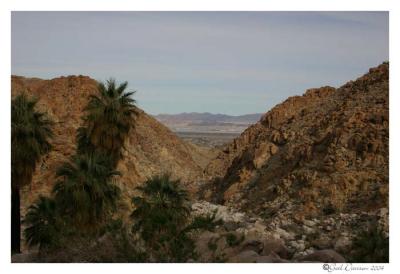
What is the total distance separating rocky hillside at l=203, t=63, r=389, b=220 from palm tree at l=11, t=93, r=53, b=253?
1453cm

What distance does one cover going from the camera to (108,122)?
84.8 ft

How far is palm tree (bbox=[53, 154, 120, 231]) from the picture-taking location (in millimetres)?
19391

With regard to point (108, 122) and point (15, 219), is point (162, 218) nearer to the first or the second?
point (15, 219)

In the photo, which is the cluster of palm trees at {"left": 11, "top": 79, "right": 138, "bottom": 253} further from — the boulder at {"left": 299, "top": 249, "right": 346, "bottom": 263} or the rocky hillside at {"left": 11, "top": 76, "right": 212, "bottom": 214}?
the rocky hillside at {"left": 11, "top": 76, "right": 212, "bottom": 214}

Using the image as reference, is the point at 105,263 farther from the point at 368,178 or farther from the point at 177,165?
the point at 177,165

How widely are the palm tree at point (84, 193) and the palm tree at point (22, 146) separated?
2078 millimetres

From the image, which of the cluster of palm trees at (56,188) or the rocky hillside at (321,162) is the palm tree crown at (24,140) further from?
the rocky hillside at (321,162)

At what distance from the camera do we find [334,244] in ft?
67.5

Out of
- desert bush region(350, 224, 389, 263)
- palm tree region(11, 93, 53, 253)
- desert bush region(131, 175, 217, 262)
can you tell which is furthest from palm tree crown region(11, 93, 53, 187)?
→ desert bush region(350, 224, 389, 263)

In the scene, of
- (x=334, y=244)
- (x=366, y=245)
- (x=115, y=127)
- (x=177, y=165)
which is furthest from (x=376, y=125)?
(x=177, y=165)

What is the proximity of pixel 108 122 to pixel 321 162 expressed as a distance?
14.7 metres

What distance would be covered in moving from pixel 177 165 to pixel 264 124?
45.8 feet

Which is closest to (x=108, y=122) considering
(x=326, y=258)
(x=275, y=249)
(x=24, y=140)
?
(x=24, y=140)

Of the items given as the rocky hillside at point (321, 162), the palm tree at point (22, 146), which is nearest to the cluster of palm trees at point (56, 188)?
the palm tree at point (22, 146)
